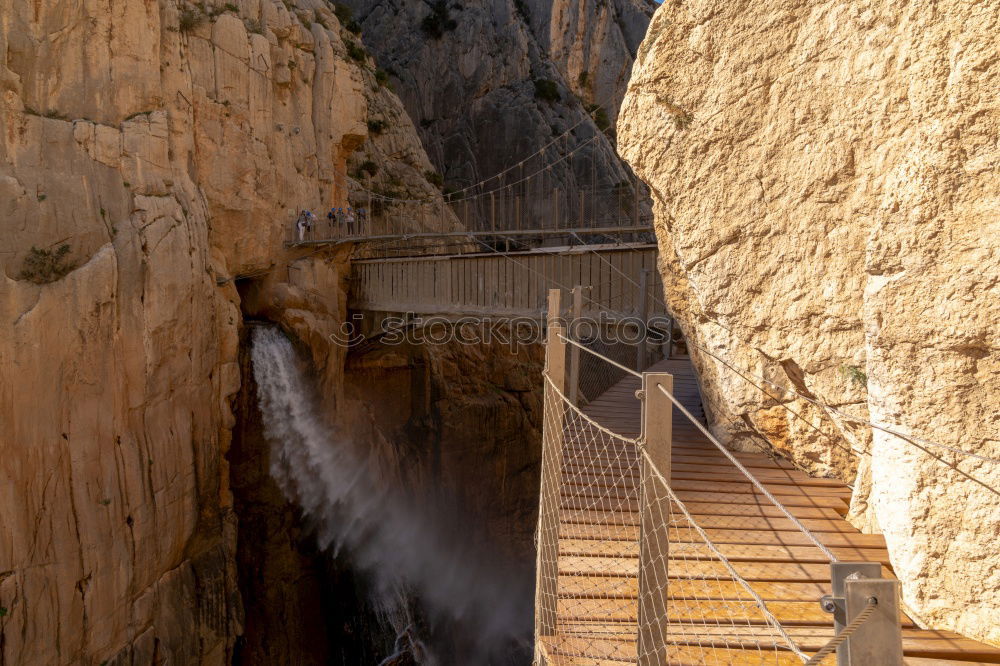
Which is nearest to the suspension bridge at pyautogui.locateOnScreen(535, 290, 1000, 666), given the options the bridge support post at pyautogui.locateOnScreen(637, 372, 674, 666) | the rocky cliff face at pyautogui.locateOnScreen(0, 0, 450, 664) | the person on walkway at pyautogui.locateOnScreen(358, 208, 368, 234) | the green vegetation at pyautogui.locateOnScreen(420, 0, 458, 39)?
the bridge support post at pyautogui.locateOnScreen(637, 372, 674, 666)

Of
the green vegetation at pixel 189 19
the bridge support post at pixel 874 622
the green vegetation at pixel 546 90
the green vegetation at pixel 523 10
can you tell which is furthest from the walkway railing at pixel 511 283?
the green vegetation at pixel 523 10

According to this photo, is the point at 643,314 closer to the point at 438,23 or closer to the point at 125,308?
the point at 125,308

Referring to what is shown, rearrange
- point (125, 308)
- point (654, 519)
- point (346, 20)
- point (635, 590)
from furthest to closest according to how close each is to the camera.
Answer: point (346, 20) → point (125, 308) → point (635, 590) → point (654, 519)

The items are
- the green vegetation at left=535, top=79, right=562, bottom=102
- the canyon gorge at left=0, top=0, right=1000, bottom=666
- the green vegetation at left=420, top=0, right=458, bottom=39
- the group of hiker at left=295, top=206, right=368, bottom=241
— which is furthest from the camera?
the green vegetation at left=535, top=79, right=562, bottom=102

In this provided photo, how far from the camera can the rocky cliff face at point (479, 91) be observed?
23406 millimetres

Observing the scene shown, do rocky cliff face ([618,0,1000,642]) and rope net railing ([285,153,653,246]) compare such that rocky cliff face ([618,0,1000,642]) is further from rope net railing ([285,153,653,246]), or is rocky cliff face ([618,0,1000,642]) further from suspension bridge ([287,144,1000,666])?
rope net railing ([285,153,653,246])

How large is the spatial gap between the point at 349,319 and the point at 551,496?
1140 cm

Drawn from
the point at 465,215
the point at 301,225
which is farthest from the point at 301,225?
the point at 465,215

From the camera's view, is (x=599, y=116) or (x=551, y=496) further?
(x=599, y=116)

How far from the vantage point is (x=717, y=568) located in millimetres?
3264

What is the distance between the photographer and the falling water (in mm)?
11945

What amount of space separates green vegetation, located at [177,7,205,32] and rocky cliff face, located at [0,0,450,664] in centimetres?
2

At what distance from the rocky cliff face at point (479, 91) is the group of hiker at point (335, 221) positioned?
968 centimetres

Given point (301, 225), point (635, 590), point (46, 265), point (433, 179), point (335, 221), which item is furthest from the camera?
point (433, 179)
